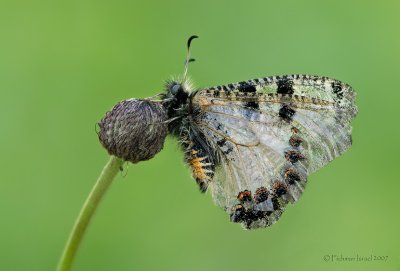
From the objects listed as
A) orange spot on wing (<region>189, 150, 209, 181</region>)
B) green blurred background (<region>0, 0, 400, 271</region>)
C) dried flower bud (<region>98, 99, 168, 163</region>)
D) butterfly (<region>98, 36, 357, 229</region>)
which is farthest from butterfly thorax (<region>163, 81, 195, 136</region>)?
green blurred background (<region>0, 0, 400, 271</region>)

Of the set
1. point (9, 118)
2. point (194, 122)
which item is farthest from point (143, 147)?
point (9, 118)

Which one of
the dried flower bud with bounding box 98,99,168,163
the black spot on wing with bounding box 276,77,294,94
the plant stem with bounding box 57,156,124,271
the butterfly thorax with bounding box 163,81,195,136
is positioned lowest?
the plant stem with bounding box 57,156,124,271

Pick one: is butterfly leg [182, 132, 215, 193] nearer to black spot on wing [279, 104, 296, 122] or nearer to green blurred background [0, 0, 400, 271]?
black spot on wing [279, 104, 296, 122]

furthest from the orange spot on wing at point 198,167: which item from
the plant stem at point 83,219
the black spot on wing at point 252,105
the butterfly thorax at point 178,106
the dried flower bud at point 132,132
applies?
the plant stem at point 83,219

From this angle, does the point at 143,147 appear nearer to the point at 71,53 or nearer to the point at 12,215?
the point at 12,215

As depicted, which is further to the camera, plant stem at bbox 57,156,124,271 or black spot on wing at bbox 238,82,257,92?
black spot on wing at bbox 238,82,257,92

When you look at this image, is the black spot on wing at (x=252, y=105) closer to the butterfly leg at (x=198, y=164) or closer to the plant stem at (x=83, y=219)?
the butterfly leg at (x=198, y=164)
